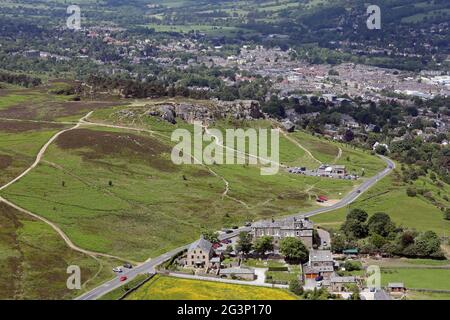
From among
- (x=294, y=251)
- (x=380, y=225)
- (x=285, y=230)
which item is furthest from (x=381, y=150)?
(x=294, y=251)

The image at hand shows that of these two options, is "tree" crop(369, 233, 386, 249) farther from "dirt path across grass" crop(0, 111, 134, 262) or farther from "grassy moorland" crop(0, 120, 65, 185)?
"grassy moorland" crop(0, 120, 65, 185)

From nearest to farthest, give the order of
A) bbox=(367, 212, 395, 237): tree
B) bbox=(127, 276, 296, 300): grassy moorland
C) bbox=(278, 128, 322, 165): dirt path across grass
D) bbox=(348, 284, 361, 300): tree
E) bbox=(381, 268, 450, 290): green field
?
bbox=(127, 276, 296, 300): grassy moorland → bbox=(348, 284, 361, 300): tree → bbox=(381, 268, 450, 290): green field → bbox=(367, 212, 395, 237): tree → bbox=(278, 128, 322, 165): dirt path across grass

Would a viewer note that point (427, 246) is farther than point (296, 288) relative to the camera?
Yes

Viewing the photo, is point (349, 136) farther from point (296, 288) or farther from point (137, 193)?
point (296, 288)

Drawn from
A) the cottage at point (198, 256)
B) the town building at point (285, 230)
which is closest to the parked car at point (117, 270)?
the cottage at point (198, 256)

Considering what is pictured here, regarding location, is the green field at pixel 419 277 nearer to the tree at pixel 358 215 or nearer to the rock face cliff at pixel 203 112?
the tree at pixel 358 215

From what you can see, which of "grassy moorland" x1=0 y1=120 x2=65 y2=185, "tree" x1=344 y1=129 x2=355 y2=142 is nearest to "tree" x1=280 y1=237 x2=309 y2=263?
"grassy moorland" x1=0 y1=120 x2=65 y2=185
